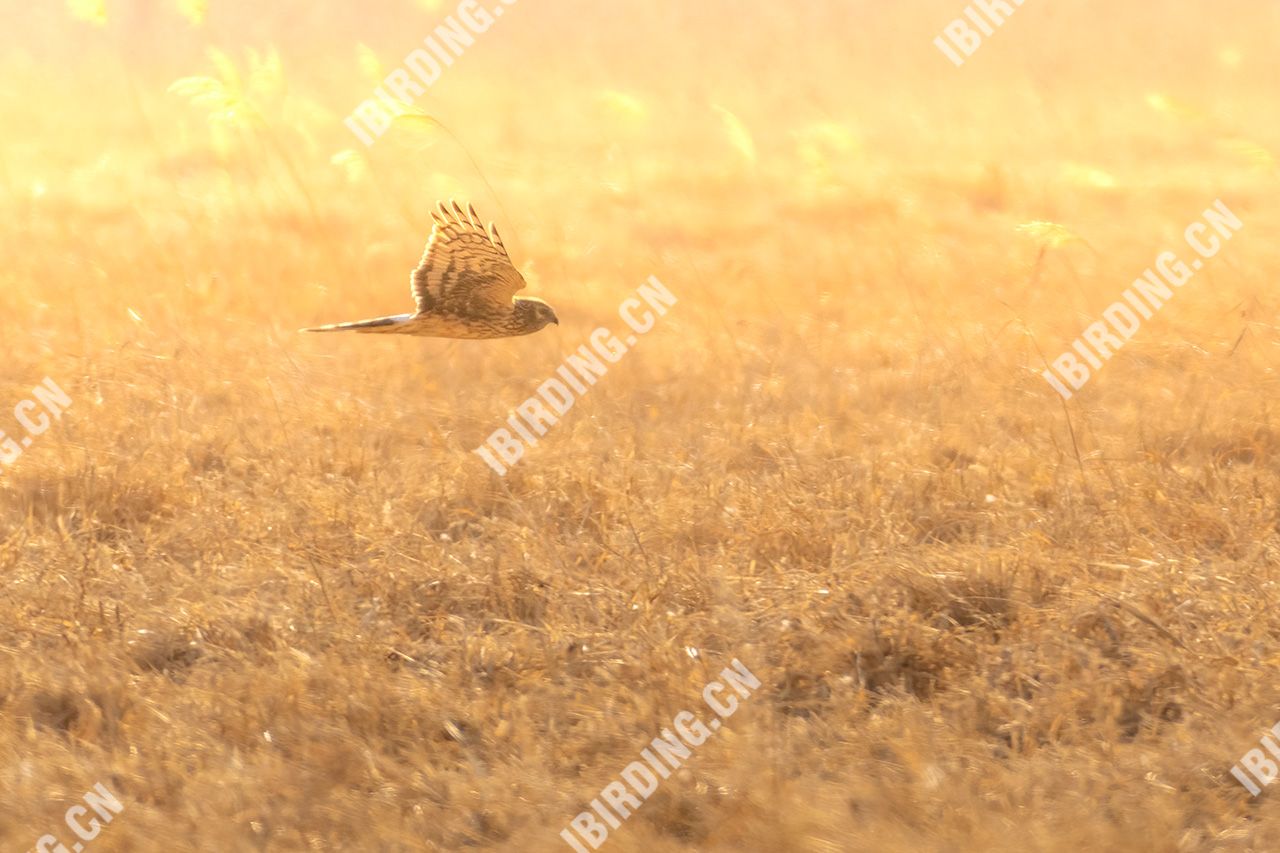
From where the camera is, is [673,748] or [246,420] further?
[246,420]

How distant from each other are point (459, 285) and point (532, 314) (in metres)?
0.31

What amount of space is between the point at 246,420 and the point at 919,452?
7.78 feet

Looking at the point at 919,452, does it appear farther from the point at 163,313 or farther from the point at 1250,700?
the point at 163,313

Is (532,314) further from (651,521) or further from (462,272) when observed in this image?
(651,521)

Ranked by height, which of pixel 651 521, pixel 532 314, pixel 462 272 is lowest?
pixel 651 521

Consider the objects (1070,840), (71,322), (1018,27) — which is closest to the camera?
(1070,840)

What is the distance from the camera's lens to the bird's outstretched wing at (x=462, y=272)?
413cm

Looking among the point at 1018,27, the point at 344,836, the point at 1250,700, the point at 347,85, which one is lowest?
the point at 344,836

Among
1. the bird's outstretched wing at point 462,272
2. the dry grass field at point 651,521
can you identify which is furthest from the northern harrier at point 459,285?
the dry grass field at point 651,521

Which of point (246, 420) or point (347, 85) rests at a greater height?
point (347, 85)

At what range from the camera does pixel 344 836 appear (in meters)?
3.12

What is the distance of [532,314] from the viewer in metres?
4.45

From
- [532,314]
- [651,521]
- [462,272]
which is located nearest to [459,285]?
[462,272]

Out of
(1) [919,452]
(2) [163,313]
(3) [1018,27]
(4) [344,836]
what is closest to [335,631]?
(4) [344,836]
